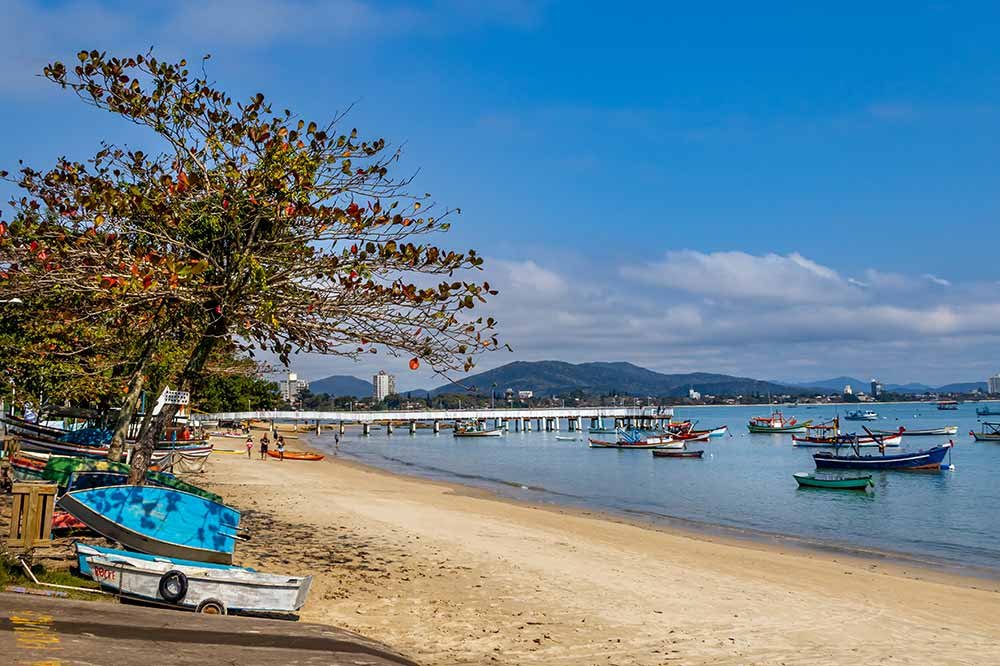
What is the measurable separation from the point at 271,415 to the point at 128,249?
100 metres

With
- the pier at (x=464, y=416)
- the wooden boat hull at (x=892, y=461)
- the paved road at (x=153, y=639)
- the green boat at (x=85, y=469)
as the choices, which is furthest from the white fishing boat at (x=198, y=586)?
the pier at (x=464, y=416)

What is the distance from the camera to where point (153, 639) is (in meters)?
6.75

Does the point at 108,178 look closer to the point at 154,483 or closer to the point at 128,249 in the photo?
the point at 128,249

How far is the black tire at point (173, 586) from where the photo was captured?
348 inches

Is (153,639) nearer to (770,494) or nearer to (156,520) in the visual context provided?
(156,520)

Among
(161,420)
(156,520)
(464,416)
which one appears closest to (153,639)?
(156,520)

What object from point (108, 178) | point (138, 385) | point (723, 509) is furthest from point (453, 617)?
point (723, 509)

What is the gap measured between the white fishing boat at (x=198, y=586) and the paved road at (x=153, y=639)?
62 cm

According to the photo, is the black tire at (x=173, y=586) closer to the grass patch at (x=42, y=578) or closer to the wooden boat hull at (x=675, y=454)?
the grass patch at (x=42, y=578)

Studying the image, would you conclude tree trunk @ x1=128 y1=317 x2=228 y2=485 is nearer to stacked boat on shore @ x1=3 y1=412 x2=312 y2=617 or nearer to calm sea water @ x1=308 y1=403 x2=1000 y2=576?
stacked boat on shore @ x1=3 y1=412 x2=312 y2=617

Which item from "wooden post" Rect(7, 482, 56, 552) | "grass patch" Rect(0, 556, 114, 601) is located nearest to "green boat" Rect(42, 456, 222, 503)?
"wooden post" Rect(7, 482, 56, 552)

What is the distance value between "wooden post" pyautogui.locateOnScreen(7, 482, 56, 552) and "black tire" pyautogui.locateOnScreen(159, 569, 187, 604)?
7.65ft

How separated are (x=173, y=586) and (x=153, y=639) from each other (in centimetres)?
226

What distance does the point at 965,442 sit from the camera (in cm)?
9094
